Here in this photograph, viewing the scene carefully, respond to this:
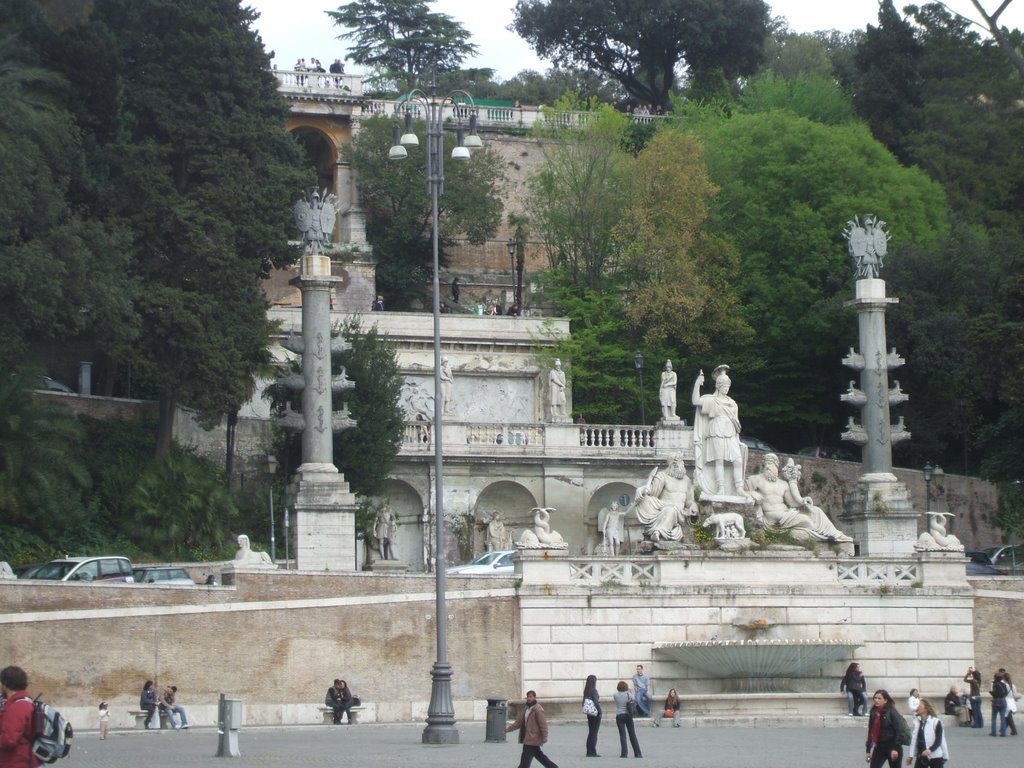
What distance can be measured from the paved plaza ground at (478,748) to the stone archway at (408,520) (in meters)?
13.6

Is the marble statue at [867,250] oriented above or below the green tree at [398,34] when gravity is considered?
below

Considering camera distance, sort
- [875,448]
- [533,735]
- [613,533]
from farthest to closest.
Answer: [875,448] → [613,533] → [533,735]

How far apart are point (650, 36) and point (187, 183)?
3129 cm

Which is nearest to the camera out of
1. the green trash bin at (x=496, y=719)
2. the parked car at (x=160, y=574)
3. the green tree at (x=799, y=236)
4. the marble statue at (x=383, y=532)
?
the green trash bin at (x=496, y=719)

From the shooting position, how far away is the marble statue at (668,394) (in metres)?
47.4

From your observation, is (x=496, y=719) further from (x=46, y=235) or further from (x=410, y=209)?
(x=410, y=209)

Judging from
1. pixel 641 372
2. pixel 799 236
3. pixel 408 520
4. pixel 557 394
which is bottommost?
pixel 408 520

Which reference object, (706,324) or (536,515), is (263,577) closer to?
(536,515)

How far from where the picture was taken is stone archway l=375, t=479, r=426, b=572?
46781 millimetres

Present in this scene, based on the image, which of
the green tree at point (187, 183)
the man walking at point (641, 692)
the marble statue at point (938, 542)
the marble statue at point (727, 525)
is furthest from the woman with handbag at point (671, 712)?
the green tree at point (187, 183)

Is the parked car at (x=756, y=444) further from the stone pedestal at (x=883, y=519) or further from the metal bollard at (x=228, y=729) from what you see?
the metal bollard at (x=228, y=729)

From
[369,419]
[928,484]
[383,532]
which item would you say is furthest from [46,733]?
[928,484]

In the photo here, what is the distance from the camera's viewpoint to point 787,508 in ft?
123

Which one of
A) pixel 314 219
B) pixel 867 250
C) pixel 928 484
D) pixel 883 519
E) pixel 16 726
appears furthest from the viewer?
pixel 928 484
